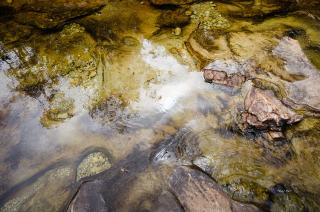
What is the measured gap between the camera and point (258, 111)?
309 cm

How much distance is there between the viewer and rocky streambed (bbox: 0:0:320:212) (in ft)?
9.15

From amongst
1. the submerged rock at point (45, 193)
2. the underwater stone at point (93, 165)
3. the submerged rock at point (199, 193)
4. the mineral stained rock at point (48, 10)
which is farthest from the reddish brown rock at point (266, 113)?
the mineral stained rock at point (48, 10)

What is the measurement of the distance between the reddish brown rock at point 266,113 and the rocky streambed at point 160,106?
2 centimetres

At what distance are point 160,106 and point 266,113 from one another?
48.8 inches

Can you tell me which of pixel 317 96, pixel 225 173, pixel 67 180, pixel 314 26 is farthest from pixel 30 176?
pixel 314 26

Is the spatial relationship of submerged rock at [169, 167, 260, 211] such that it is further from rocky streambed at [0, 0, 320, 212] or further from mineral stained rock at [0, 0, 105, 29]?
mineral stained rock at [0, 0, 105, 29]

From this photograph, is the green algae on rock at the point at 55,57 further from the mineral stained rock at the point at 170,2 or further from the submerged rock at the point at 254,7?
the submerged rock at the point at 254,7

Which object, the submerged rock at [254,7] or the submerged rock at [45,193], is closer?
the submerged rock at [45,193]

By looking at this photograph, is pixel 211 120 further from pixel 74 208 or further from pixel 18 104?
pixel 18 104

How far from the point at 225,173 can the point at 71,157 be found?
5.55 ft

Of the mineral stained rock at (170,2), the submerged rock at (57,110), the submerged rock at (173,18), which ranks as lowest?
the submerged rock at (57,110)

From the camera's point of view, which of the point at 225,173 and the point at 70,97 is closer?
the point at 225,173

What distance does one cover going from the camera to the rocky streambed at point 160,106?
2789 millimetres

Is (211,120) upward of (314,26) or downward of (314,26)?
downward
